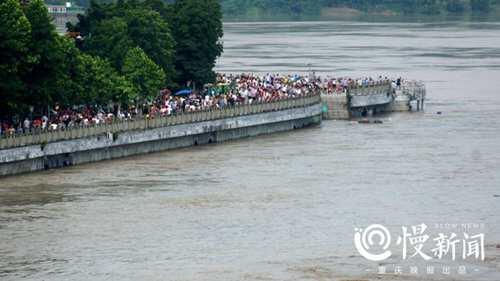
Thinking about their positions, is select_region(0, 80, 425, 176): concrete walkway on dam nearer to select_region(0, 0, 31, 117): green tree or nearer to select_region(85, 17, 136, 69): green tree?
select_region(0, 0, 31, 117): green tree

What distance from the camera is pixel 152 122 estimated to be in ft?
327

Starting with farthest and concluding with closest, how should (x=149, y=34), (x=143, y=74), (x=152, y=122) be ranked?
(x=149, y=34), (x=143, y=74), (x=152, y=122)

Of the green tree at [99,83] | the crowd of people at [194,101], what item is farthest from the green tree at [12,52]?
the green tree at [99,83]

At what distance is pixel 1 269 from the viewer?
213 feet

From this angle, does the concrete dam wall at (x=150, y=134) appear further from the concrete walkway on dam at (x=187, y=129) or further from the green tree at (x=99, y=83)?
the green tree at (x=99, y=83)

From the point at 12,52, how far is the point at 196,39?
35836 mm

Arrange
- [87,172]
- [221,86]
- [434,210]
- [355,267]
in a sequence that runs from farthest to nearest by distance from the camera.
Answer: [221,86] → [87,172] → [434,210] → [355,267]

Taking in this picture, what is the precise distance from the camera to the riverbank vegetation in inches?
3610

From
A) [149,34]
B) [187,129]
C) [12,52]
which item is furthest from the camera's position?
[149,34]

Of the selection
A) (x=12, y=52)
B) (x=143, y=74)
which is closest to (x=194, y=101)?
(x=143, y=74)

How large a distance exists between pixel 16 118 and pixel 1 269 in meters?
28.7

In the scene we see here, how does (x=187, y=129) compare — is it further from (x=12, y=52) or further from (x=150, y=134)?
(x=12, y=52)

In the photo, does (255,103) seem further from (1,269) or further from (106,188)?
(1,269)

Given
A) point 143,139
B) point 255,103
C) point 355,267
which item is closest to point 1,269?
point 355,267
